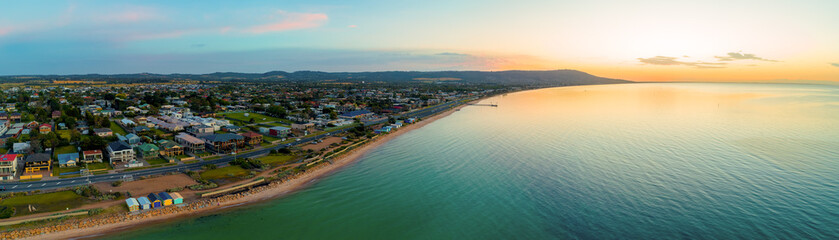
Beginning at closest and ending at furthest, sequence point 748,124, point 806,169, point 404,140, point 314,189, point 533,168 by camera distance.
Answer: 1. point 314,189
2. point 806,169
3. point 533,168
4. point 404,140
5. point 748,124

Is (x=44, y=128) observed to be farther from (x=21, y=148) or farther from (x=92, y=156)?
(x=92, y=156)

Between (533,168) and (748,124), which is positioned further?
(748,124)

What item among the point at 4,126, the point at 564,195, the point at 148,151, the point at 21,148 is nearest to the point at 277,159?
the point at 148,151

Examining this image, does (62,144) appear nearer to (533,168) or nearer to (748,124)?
(533,168)

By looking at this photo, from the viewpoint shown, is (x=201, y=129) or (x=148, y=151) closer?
(x=148, y=151)

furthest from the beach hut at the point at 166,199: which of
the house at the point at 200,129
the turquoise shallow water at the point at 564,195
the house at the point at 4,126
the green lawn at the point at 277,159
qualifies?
the house at the point at 4,126

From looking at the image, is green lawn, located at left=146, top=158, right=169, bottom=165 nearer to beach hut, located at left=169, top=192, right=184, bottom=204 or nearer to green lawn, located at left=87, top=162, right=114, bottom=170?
green lawn, located at left=87, top=162, right=114, bottom=170

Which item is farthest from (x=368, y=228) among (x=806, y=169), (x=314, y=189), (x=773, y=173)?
(x=806, y=169)

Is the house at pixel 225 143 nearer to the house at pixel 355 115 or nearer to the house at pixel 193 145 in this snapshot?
the house at pixel 193 145
